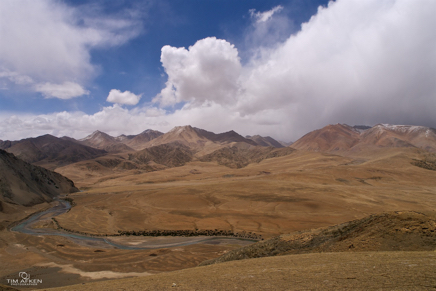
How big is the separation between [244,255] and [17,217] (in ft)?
171

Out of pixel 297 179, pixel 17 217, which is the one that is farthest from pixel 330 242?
pixel 297 179

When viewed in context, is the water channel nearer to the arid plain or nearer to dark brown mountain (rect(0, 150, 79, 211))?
the arid plain

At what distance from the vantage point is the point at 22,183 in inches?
2574

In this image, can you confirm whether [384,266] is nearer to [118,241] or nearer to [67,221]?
[118,241]

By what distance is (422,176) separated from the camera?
95.9 meters

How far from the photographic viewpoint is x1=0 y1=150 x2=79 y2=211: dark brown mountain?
5691 centimetres

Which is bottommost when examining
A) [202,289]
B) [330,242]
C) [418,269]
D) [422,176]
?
[422,176]

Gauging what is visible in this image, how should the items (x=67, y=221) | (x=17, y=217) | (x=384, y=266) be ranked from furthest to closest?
(x=17, y=217)
(x=67, y=221)
(x=384, y=266)

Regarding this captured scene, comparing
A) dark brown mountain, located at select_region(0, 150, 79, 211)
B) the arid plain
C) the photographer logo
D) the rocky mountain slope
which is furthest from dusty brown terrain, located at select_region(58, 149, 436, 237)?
the photographer logo

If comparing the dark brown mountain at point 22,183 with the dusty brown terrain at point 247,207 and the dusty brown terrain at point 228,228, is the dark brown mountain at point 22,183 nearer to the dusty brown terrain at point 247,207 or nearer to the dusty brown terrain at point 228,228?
the dusty brown terrain at point 247,207

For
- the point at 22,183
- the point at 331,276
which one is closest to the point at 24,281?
the point at 331,276

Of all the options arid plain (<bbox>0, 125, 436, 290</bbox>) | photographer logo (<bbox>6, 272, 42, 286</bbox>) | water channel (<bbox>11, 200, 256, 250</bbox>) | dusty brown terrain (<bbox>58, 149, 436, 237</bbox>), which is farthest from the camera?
dusty brown terrain (<bbox>58, 149, 436, 237</bbox>)

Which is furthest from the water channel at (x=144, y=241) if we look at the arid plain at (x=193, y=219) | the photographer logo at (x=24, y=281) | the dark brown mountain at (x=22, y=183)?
the dark brown mountain at (x=22, y=183)

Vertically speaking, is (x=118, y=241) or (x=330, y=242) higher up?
(x=330, y=242)
